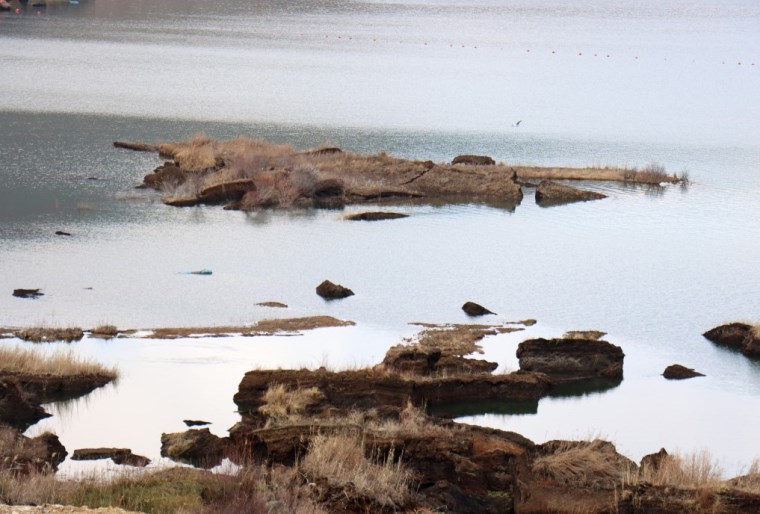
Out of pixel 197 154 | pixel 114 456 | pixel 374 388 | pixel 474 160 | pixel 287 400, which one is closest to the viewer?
pixel 114 456

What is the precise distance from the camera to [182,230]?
136ft

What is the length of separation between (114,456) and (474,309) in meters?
14.0

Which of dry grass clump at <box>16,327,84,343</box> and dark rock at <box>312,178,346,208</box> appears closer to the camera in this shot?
dry grass clump at <box>16,327,84,343</box>

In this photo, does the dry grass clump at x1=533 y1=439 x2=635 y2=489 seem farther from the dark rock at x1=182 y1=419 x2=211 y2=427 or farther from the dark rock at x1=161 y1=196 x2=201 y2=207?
the dark rock at x1=161 y1=196 x2=201 y2=207

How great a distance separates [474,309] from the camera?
106 feet

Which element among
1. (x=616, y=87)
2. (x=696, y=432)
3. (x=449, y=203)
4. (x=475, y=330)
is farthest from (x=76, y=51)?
(x=696, y=432)

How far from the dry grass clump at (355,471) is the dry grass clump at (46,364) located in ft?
28.9

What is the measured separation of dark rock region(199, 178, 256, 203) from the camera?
4588cm

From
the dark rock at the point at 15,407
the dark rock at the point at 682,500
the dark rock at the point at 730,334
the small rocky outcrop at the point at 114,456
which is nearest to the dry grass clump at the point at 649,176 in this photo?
the dark rock at the point at 730,334

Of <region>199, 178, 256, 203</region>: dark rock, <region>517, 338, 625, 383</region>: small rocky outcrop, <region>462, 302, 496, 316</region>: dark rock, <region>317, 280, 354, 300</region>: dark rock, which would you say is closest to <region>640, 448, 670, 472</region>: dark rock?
<region>517, 338, 625, 383</region>: small rocky outcrop

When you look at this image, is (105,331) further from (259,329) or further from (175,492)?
(175,492)

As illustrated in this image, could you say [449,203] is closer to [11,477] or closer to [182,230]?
[182,230]

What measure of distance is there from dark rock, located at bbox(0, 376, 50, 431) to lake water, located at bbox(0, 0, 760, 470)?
0.31 m

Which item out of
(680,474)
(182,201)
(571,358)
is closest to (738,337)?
(571,358)
